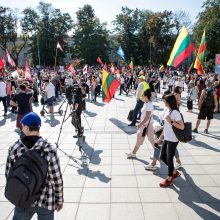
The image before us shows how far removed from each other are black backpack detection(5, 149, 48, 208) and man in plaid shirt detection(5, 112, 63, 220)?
0.44 feet

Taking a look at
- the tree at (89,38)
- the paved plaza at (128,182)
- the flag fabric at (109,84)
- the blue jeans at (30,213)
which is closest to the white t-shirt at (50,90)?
the paved plaza at (128,182)

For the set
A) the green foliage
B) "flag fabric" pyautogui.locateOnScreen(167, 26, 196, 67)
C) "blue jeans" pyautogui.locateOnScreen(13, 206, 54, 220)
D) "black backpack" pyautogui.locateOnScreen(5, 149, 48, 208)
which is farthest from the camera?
the green foliage

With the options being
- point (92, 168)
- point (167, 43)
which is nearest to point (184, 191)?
point (92, 168)

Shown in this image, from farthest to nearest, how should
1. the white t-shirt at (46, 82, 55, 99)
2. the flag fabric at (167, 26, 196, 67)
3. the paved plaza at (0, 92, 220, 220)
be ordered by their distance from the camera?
the white t-shirt at (46, 82, 55, 99) < the flag fabric at (167, 26, 196, 67) < the paved plaza at (0, 92, 220, 220)

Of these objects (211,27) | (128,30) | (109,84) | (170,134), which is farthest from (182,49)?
(128,30)

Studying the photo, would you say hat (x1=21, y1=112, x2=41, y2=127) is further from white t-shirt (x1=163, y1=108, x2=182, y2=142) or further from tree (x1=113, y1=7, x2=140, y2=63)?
tree (x1=113, y1=7, x2=140, y2=63)

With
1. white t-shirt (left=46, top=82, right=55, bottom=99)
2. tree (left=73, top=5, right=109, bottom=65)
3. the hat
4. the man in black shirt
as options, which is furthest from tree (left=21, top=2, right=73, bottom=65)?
the hat

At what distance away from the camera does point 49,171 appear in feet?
10.1

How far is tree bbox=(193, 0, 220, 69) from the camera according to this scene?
39469 millimetres

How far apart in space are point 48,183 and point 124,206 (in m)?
2.14

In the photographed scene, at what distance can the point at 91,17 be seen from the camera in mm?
61000

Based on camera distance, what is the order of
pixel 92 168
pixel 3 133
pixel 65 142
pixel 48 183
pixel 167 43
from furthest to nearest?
pixel 167 43 < pixel 3 133 < pixel 65 142 < pixel 92 168 < pixel 48 183

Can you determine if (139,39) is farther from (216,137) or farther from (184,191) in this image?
(184,191)

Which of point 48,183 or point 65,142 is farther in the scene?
point 65,142
